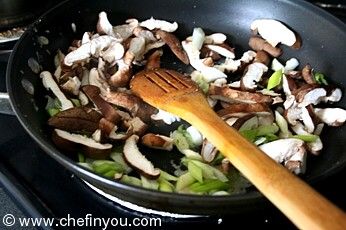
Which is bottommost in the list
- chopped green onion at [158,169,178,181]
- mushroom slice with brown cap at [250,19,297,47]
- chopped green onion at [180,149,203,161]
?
chopped green onion at [158,169,178,181]

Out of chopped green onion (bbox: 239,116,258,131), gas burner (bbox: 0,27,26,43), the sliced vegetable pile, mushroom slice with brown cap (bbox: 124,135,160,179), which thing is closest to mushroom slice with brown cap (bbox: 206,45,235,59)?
the sliced vegetable pile

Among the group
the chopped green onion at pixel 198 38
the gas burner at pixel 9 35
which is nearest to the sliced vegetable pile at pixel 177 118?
the chopped green onion at pixel 198 38

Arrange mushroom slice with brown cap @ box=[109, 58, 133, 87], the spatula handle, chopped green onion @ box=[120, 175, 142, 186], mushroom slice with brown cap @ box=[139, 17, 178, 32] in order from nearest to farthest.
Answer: the spatula handle
chopped green onion @ box=[120, 175, 142, 186]
mushroom slice with brown cap @ box=[109, 58, 133, 87]
mushroom slice with brown cap @ box=[139, 17, 178, 32]

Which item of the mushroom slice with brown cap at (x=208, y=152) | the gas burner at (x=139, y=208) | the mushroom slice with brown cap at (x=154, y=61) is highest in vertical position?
the mushroom slice with brown cap at (x=154, y=61)

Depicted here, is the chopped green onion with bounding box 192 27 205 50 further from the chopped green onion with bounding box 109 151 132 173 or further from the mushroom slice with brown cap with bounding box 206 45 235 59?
the chopped green onion with bounding box 109 151 132 173

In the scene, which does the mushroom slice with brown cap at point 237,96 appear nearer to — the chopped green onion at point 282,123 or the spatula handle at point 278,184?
the chopped green onion at point 282,123

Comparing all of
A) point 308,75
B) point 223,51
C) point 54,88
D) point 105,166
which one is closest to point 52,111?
point 54,88

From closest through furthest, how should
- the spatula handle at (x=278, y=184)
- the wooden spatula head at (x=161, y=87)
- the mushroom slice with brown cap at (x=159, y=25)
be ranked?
the spatula handle at (x=278, y=184) → the wooden spatula head at (x=161, y=87) → the mushroom slice with brown cap at (x=159, y=25)

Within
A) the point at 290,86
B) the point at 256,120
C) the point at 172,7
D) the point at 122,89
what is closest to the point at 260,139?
the point at 256,120
